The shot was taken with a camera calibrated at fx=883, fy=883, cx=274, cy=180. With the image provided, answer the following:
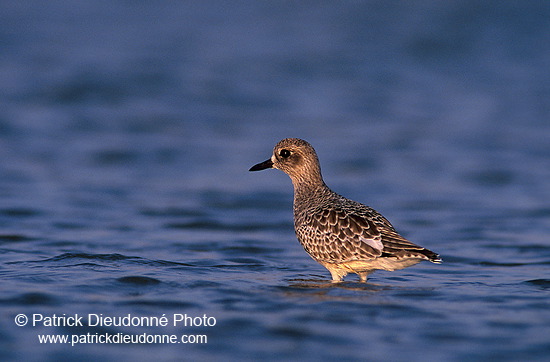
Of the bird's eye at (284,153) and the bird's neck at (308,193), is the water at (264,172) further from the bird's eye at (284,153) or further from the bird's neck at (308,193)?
the bird's eye at (284,153)

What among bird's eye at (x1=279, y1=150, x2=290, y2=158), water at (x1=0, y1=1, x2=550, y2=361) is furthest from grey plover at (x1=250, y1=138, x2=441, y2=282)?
bird's eye at (x1=279, y1=150, x2=290, y2=158)

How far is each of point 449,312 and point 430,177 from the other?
322 inches

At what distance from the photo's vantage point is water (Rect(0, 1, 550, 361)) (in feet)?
27.0

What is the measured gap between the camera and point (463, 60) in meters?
25.8

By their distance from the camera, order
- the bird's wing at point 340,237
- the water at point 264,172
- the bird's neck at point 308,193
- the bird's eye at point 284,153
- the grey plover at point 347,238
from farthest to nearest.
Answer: the bird's eye at point 284,153
the bird's neck at point 308,193
the bird's wing at point 340,237
the grey plover at point 347,238
the water at point 264,172

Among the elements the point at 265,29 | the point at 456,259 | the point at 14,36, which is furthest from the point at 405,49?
the point at 456,259

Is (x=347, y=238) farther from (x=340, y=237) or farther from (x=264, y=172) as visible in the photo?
(x=264, y=172)

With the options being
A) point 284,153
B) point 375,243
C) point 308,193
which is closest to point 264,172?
point 284,153

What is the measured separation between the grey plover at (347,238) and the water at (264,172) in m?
0.31

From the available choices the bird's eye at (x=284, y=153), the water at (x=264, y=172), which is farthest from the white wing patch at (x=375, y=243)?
the bird's eye at (x=284, y=153)

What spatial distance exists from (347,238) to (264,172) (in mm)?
7376

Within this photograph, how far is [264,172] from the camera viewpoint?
17.0m

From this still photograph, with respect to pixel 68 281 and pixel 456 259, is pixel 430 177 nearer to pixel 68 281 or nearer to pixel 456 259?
pixel 456 259

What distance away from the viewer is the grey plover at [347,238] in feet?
30.7
